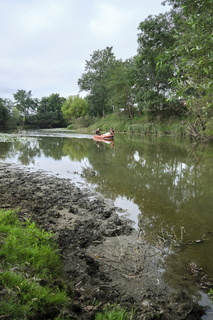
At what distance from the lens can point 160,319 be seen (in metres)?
2.62

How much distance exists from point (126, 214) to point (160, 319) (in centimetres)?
342

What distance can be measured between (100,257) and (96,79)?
210ft

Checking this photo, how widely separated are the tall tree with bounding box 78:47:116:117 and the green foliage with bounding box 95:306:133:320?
194 ft

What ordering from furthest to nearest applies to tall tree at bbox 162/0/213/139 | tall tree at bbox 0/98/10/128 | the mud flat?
tall tree at bbox 0/98/10/128 → tall tree at bbox 162/0/213/139 → the mud flat

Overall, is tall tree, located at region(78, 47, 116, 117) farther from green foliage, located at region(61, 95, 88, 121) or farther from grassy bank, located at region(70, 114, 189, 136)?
green foliage, located at region(61, 95, 88, 121)

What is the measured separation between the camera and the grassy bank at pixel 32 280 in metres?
2.14

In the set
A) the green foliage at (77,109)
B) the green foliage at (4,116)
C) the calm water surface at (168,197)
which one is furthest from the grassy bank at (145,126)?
the green foliage at (4,116)

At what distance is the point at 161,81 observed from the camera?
33.8 m

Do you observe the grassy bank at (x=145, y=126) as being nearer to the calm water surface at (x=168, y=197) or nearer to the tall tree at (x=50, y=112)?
the calm water surface at (x=168, y=197)

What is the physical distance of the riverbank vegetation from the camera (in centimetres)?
495

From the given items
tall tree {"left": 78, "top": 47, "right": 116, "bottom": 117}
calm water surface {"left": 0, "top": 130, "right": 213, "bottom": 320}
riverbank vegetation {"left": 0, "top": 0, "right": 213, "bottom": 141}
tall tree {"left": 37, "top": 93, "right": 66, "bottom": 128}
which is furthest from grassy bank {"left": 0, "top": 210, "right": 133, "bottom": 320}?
tall tree {"left": 37, "top": 93, "right": 66, "bottom": 128}

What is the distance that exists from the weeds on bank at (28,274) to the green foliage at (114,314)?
44 centimetres

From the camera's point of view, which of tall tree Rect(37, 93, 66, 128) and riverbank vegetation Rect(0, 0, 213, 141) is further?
tall tree Rect(37, 93, 66, 128)

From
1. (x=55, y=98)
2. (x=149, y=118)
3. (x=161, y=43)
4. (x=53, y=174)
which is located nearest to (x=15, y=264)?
(x=53, y=174)
